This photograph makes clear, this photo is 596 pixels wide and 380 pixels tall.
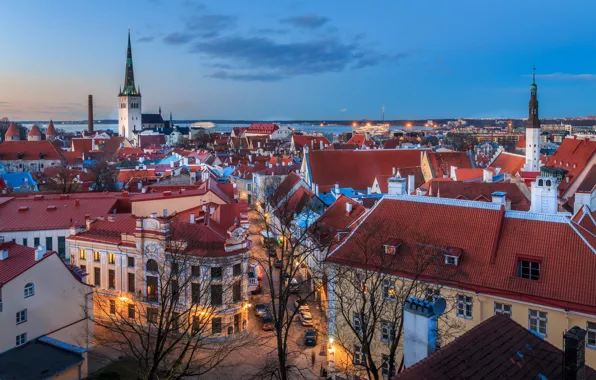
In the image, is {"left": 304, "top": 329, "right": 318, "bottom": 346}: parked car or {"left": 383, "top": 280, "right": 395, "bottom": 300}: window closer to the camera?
{"left": 383, "top": 280, "right": 395, "bottom": 300}: window

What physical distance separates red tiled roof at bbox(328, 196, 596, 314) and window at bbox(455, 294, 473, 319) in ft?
1.54

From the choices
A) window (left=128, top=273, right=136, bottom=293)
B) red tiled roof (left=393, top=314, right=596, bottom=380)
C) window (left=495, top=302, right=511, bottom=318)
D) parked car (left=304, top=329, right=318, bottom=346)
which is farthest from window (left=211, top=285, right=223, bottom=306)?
red tiled roof (left=393, top=314, right=596, bottom=380)

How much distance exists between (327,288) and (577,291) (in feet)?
32.9

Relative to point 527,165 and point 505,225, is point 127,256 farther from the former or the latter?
point 527,165

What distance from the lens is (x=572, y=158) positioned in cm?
5988

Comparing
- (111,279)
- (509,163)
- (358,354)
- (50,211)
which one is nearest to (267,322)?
(358,354)

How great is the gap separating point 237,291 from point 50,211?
16.1 m

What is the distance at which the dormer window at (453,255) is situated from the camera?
2025 cm

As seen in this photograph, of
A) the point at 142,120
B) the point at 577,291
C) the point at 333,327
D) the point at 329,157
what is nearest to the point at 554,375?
the point at 577,291

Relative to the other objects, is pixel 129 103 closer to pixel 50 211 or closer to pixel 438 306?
pixel 50 211

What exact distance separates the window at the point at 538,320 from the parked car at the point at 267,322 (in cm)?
1366

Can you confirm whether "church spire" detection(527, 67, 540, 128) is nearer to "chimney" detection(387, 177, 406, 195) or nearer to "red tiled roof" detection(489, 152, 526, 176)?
→ "red tiled roof" detection(489, 152, 526, 176)

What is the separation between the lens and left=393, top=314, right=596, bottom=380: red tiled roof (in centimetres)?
993

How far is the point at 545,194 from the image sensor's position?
961 inches
